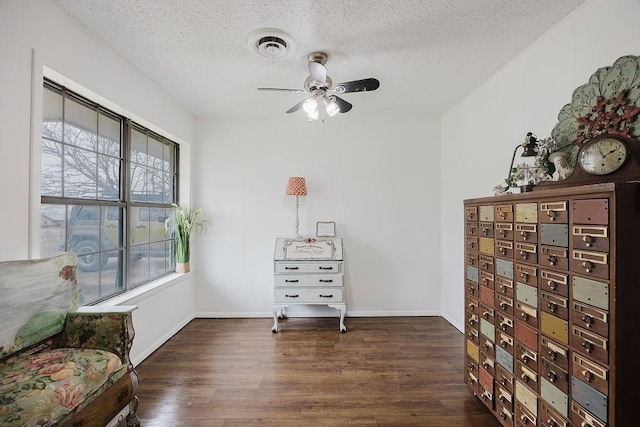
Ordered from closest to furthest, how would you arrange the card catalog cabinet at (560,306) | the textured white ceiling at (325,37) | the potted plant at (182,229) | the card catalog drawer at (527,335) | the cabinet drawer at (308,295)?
the card catalog cabinet at (560,306), the card catalog drawer at (527,335), the textured white ceiling at (325,37), the cabinet drawer at (308,295), the potted plant at (182,229)

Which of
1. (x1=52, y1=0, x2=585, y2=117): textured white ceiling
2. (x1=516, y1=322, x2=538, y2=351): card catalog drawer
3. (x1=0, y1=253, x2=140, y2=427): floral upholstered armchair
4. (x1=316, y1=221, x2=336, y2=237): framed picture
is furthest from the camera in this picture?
(x1=316, y1=221, x2=336, y2=237): framed picture

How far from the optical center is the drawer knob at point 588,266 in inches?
48.5

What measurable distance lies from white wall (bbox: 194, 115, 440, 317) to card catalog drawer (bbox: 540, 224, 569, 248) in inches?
93.3

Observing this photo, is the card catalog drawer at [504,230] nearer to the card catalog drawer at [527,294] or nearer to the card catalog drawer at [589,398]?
the card catalog drawer at [527,294]

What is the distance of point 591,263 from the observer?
123cm

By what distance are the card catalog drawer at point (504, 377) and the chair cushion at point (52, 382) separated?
2.33m

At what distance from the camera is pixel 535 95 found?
2.24 m

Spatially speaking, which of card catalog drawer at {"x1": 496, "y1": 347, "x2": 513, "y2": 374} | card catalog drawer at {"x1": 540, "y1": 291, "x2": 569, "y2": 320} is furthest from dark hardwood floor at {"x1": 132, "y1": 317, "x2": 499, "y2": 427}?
card catalog drawer at {"x1": 540, "y1": 291, "x2": 569, "y2": 320}

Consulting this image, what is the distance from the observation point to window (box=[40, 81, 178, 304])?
6.69 ft

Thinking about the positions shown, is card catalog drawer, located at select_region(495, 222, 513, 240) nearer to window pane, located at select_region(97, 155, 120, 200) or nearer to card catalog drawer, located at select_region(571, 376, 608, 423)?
card catalog drawer, located at select_region(571, 376, 608, 423)

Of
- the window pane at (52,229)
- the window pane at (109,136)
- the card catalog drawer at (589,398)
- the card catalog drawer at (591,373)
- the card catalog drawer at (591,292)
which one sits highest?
the window pane at (109,136)

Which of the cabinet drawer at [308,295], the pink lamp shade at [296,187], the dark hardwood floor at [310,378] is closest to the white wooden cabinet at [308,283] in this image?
the cabinet drawer at [308,295]

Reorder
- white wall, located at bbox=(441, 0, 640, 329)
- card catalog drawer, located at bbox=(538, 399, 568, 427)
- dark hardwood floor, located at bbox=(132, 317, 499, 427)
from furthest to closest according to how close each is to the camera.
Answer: dark hardwood floor, located at bbox=(132, 317, 499, 427), white wall, located at bbox=(441, 0, 640, 329), card catalog drawer, located at bbox=(538, 399, 568, 427)

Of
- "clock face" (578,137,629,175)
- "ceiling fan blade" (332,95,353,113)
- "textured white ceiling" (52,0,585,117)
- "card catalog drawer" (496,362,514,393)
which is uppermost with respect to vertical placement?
"textured white ceiling" (52,0,585,117)
